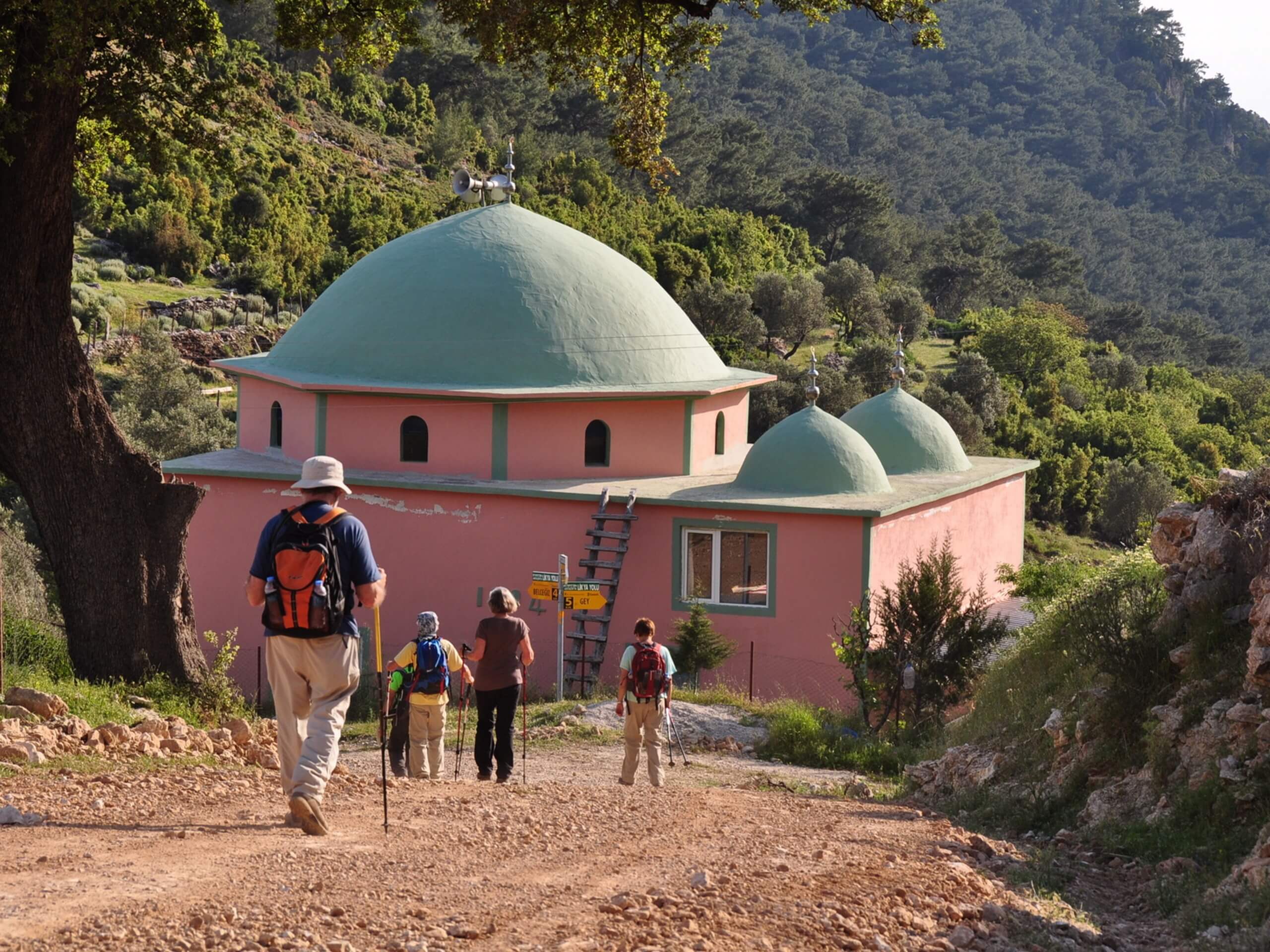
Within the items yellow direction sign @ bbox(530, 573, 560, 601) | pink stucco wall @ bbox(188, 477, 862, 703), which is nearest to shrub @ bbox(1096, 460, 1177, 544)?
pink stucco wall @ bbox(188, 477, 862, 703)

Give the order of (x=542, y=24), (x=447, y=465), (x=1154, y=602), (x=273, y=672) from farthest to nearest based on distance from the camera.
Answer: (x=447, y=465), (x=542, y=24), (x=1154, y=602), (x=273, y=672)

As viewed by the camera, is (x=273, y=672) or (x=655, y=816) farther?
(x=655, y=816)

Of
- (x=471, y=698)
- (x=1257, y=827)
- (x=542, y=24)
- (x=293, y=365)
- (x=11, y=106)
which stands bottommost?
(x=471, y=698)

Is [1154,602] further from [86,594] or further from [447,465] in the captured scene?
[447,465]

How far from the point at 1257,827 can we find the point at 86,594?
8.51 meters

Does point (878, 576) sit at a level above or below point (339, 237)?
below

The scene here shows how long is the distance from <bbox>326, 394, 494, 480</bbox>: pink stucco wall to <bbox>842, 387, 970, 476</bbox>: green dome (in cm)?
615

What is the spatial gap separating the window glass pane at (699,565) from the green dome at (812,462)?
3.22 ft

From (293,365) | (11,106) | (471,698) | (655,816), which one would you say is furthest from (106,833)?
(293,365)

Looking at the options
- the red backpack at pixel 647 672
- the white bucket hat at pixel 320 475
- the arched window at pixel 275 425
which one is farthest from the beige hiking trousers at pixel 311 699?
the arched window at pixel 275 425

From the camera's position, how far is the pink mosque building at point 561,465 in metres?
19.8

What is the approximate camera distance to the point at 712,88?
9950cm

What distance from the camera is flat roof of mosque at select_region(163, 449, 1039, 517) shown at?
19.8 metres

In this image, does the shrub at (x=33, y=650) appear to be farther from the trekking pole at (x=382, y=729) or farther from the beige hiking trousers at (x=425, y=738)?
the trekking pole at (x=382, y=729)
